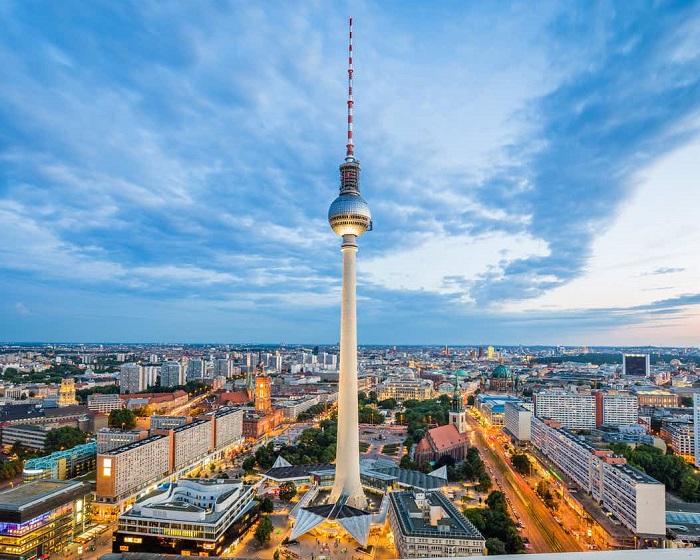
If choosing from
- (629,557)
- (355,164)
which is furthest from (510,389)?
(629,557)

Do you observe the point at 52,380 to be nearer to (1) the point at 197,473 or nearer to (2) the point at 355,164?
(1) the point at 197,473

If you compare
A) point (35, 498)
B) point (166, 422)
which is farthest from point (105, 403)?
point (35, 498)

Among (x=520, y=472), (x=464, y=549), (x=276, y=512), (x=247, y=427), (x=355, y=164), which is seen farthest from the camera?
(x=247, y=427)

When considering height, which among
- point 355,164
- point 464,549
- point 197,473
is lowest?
point 197,473

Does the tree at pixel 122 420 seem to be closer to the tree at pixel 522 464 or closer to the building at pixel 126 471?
the building at pixel 126 471

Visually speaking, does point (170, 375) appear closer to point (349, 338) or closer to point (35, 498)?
point (35, 498)

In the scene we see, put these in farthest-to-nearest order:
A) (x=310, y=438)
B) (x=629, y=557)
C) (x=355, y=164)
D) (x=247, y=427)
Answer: (x=247, y=427) → (x=310, y=438) → (x=355, y=164) → (x=629, y=557)

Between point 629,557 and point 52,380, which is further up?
point 629,557

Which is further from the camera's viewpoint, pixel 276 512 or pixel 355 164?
pixel 355 164
